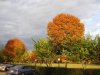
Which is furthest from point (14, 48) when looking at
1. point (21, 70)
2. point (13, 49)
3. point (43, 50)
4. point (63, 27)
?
point (21, 70)

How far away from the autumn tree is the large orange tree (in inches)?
763

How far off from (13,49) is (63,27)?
2541 cm

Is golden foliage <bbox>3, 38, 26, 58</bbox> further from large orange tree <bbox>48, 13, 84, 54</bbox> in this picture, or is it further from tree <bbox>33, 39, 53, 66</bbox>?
tree <bbox>33, 39, 53, 66</bbox>

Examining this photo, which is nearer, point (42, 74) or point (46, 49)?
point (42, 74)

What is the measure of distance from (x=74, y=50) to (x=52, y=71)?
30.0 ft

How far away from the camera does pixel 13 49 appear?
4072 inches

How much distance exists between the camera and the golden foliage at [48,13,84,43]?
8344 centimetres

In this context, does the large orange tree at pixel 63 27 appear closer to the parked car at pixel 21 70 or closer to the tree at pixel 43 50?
the tree at pixel 43 50

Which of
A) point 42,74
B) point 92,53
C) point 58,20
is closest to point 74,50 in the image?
point 92,53

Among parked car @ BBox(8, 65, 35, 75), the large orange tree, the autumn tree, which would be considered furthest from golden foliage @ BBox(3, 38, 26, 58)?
parked car @ BBox(8, 65, 35, 75)

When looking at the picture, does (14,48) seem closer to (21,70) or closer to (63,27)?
(63,27)

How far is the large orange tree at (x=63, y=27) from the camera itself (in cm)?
8325

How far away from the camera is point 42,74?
129 ft

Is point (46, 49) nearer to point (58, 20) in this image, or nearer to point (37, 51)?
Result: point (37, 51)
